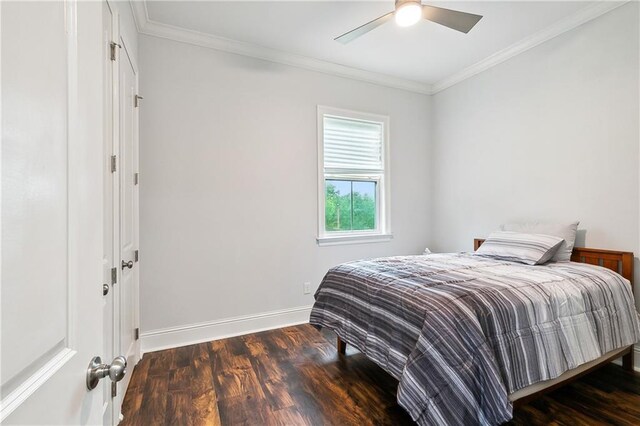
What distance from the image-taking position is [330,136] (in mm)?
3648

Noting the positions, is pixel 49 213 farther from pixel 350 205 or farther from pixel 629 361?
pixel 629 361

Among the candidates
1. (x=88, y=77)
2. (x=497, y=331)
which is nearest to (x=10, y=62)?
(x=88, y=77)

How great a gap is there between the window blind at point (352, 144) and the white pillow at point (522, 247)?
1619 millimetres

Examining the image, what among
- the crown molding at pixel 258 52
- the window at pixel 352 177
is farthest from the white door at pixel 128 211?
the window at pixel 352 177

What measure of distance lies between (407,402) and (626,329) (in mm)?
1811

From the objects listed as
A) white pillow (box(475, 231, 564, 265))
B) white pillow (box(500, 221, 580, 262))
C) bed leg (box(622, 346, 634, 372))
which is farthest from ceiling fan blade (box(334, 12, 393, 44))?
bed leg (box(622, 346, 634, 372))

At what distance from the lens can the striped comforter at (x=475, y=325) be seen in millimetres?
1465

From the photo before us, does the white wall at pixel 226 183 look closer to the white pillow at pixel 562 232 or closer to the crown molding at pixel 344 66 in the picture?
the crown molding at pixel 344 66

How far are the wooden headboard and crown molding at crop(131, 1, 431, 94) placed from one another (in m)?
2.69

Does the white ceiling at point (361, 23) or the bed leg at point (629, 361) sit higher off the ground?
the white ceiling at point (361, 23)

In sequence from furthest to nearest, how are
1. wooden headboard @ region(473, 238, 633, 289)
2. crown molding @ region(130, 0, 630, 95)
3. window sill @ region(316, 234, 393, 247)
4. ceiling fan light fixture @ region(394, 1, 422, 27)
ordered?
window sill @ region(316, 234, 393, 247)
crown molding @ region(130, 0, 630, 95)
wooden headboard @ region(473, 238, 633, 289)
ceiling fan light fixture @ region(394, 1, 422, 27)

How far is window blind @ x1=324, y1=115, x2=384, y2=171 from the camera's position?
12.0ft

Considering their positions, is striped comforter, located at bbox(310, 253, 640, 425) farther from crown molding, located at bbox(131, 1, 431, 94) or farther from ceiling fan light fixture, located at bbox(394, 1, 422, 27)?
crown molding, located at bbox(131, 1, 431, 94)

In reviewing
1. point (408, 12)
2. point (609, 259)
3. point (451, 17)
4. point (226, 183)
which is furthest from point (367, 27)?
point (609, 259)
